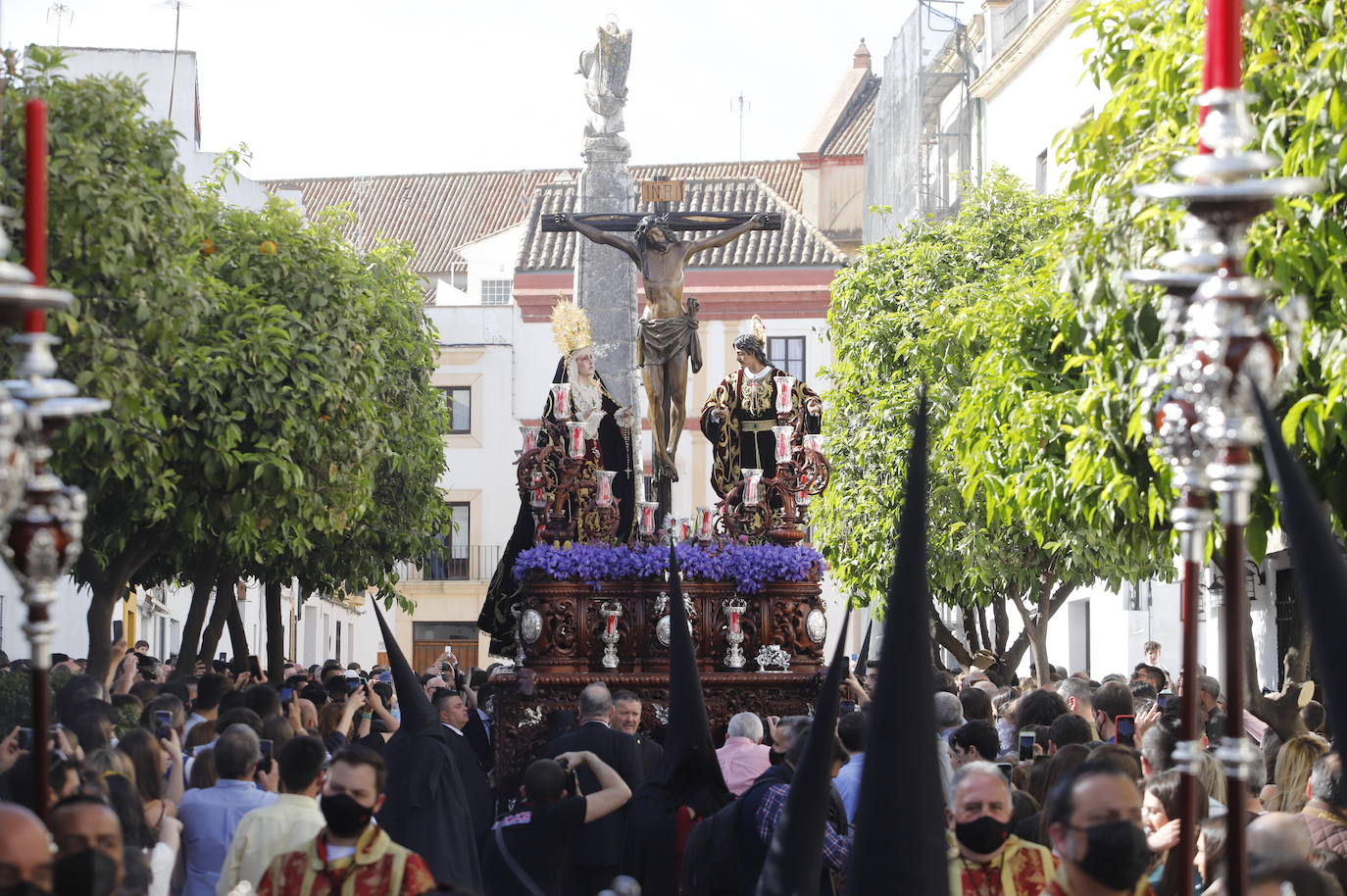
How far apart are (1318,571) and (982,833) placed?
7.38 feet

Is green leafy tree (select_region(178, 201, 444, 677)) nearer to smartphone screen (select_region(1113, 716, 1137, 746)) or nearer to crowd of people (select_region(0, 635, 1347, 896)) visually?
crowd of people (select_region(0, 635, 1347, 896))

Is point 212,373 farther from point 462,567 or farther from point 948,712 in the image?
point 462,567

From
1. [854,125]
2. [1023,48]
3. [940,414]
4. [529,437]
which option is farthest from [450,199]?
[529,437]

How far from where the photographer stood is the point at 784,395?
16.6m

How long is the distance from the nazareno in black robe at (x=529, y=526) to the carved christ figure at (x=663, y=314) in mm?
439

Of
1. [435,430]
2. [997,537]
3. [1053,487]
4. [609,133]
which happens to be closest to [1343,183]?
[1053,487]

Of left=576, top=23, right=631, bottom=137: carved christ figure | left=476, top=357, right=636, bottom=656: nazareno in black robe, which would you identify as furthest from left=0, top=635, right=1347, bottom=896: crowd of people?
left=576, top=23, right=631, bottom=137: carved christ figure

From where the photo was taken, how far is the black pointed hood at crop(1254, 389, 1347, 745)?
12.4ft

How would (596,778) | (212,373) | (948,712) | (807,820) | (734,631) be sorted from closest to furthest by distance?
(807,820)
(596,778)
(948,712)
(734,631)
(212,373)

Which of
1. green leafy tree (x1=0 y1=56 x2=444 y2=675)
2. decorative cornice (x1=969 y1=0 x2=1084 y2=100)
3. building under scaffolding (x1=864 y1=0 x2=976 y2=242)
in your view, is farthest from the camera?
building under scaffolding (x1=864 y1=0 x2=976 y2=242)

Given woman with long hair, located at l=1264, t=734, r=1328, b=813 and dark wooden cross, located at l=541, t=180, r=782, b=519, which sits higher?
dark wooden cross, located at l=541, t=180, r=782, b=519

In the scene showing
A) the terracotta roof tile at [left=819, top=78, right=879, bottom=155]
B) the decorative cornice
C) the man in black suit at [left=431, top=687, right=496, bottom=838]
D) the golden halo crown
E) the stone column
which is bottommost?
the man in black suit at [left=431, top=687, right=496, bottom=838]

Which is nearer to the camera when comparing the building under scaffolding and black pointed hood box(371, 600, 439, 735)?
black pointed hood box(371, 600, 439, 735)

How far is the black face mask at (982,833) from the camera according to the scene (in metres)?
5.85
